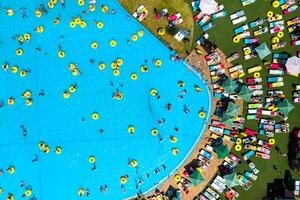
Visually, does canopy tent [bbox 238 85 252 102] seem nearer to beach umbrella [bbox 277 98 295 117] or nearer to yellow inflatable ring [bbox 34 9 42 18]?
beach umbrella [bbox 277 98 295 117]

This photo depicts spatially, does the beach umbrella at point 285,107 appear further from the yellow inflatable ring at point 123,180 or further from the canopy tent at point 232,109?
the yellow inflatable ring at point 123,180

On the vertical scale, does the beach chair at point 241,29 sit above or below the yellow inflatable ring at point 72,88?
above

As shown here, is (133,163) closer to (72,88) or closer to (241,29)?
(72,88)

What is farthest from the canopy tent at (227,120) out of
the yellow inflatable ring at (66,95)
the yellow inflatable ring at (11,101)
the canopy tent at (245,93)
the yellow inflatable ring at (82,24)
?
the yellow inflatable ring at (11,101)

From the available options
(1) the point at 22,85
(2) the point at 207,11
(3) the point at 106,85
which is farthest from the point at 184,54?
(1) the point at 22,85

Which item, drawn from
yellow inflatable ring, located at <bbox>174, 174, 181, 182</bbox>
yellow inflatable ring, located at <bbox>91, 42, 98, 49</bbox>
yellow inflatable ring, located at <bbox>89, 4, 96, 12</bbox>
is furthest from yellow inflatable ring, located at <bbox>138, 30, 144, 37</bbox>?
yellow inflatable ring, located at <bbox>174, 174, 181, 182</bbox>

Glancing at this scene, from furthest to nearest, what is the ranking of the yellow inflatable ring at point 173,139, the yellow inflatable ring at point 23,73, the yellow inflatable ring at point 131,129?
the yellow inflatable ring at point 23,73, the yellow inflatable ring at point 131,129, the yellow inflatable ring at point 173,139
